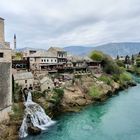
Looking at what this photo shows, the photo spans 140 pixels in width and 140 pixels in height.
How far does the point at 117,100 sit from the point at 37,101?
19379 mm

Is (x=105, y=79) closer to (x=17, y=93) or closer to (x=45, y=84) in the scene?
(x=45, y=84)

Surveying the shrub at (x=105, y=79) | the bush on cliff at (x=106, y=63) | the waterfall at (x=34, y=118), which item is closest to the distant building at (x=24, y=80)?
the waterfall at (x=34, y=118)

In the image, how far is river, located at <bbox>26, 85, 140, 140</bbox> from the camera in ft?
106

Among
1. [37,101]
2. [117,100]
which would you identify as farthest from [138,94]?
[37,101]

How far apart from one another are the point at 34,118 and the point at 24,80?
914 centimetres

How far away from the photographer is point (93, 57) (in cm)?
7638

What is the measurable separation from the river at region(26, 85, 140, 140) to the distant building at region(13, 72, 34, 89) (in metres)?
8.27

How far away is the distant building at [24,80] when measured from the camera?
42812mm

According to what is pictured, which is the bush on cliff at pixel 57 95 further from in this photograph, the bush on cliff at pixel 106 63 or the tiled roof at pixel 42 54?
the bush on cliff at pixel 106 63

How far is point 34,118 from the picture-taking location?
3662 cm

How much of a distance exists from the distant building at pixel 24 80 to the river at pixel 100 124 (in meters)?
8.27

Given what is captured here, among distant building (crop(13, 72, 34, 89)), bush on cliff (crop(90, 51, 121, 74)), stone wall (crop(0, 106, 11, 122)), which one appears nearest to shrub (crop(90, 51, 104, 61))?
bush on cliff (crop(90, 51, 121, 74))

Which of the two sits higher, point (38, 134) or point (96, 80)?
point (96, 80)

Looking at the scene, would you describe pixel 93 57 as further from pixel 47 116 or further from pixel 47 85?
pixel 47 116
